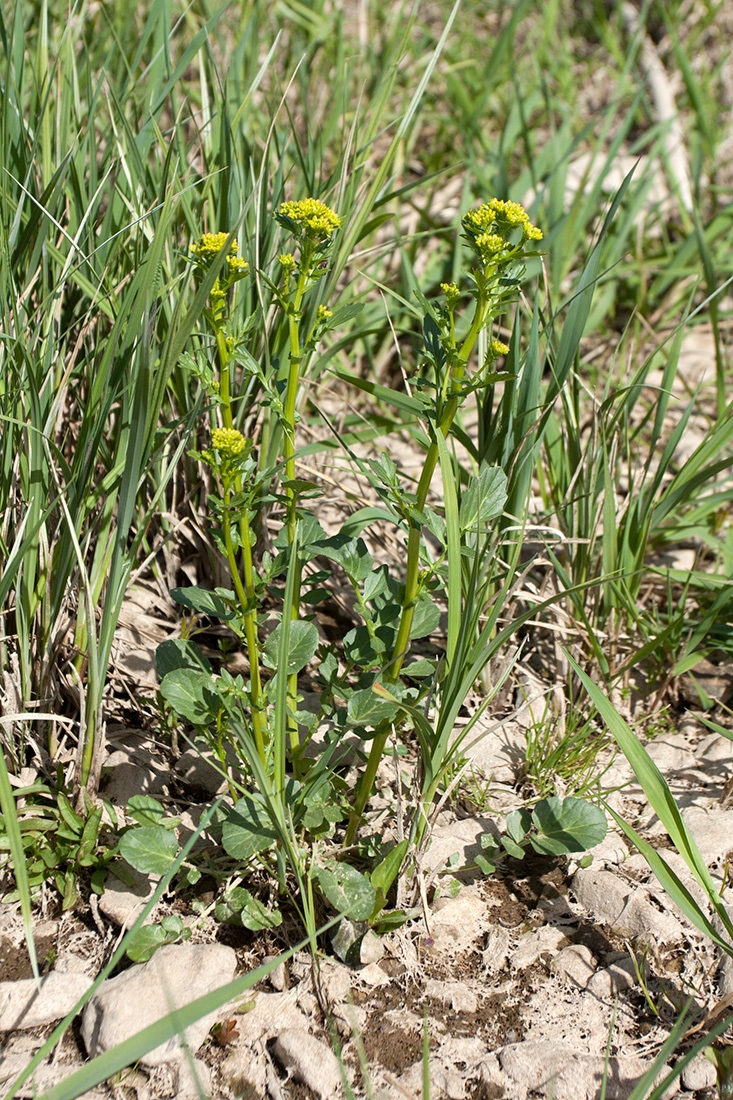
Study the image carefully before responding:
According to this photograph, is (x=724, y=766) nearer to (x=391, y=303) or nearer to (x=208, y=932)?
(x=208, y=932)

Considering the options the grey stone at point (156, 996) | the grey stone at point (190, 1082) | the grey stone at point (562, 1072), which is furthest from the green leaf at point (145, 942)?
the grey stone at point (562, 1072)

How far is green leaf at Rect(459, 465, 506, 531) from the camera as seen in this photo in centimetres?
121

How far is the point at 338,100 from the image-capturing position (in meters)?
2.59

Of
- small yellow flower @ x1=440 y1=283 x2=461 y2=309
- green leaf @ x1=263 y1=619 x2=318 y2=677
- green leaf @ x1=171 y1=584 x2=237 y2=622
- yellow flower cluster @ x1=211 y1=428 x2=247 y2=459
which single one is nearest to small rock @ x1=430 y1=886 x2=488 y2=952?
green leaf @ x1=263 y1=619 x2=318 y2=677

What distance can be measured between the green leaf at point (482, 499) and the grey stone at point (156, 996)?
70 centimetres

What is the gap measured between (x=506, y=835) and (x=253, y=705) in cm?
54

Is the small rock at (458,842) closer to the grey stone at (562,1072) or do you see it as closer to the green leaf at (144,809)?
the grey stone at (562,1072)

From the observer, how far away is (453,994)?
1.26 metres

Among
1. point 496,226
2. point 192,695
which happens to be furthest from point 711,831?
point 496,226

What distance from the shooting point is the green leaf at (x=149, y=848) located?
1212 mm

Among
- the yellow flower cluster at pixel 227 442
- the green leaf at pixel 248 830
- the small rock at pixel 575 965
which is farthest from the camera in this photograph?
the small rock at pixel 575 965

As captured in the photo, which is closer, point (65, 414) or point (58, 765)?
point (58, 765)

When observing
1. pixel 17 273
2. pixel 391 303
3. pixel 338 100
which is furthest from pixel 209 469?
pixel 338 100

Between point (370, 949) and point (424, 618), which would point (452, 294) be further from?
point (370, 949)
